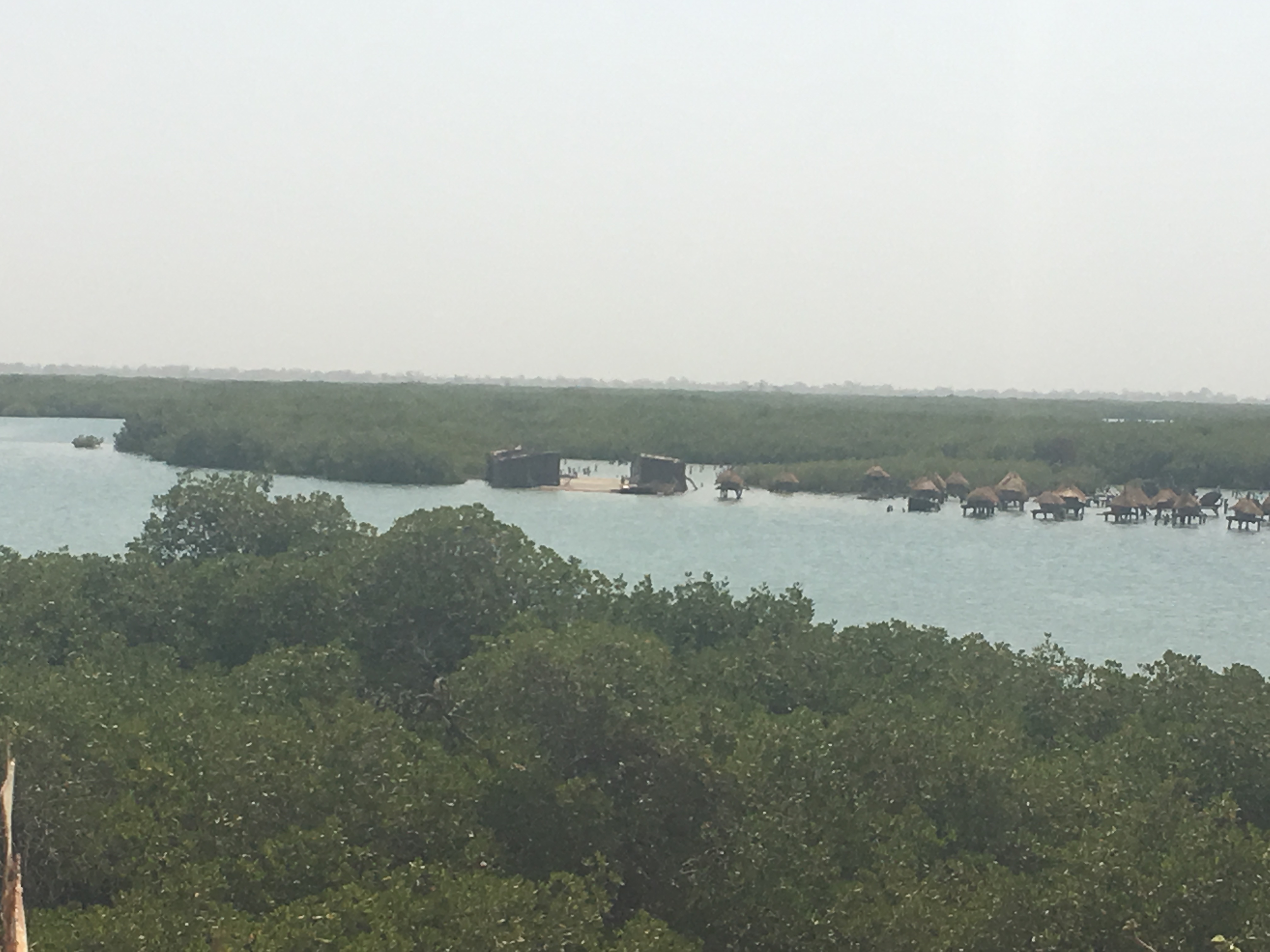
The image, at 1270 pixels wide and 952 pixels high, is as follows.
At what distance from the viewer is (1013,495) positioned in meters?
66.1

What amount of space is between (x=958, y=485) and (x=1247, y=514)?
1357cm

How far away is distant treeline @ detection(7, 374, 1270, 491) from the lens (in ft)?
235

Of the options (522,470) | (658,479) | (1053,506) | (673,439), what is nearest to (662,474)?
(658,479)

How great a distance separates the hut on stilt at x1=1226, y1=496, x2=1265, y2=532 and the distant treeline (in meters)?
11.4

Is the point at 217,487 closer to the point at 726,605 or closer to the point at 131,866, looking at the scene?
the point at 726,605

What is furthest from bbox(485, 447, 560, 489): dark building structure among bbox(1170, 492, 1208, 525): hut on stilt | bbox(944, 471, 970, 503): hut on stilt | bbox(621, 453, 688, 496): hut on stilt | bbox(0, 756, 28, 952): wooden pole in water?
bbox(0, 756, 28, 952): wooden pole in water

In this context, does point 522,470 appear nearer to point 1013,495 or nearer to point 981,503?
point 981,503

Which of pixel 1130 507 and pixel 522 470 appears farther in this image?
pixel 522 470

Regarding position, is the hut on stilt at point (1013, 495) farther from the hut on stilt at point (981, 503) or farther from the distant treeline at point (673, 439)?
the distant treeline at point (673, 439)

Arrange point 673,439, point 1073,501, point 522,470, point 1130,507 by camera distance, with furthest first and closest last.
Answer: point 673,439 < point 522,470 < point 1073,501 < point 1130,507

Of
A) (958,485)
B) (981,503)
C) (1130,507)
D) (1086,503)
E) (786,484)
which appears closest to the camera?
(1130,507)

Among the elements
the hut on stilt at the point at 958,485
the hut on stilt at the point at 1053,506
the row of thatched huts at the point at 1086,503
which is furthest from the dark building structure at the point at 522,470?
the hut on stilt at the point at 1053,506

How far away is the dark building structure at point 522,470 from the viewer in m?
68.6

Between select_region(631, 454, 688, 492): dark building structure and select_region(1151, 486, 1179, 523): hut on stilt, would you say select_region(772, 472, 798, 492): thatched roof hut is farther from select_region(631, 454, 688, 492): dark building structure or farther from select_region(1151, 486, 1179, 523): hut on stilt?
select_region(1151, 486, 1179, 523): hut on stilt
